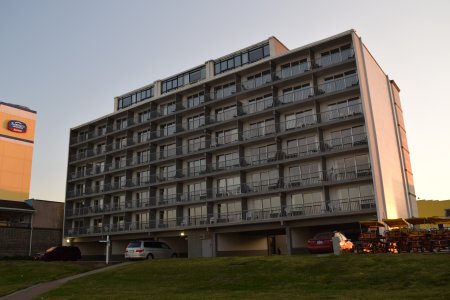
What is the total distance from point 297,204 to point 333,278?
69.5 feet

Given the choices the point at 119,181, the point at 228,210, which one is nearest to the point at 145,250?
the point at 228,210

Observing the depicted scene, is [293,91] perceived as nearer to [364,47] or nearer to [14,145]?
[364,47]

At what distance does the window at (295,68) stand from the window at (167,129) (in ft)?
50.1

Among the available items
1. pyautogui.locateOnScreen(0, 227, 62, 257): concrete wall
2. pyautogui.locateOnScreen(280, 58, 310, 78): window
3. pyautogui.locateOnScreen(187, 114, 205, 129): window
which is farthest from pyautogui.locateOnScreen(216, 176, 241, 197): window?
pyautogui.locateOnScreen(0, 227, 62, 257): concrete wall

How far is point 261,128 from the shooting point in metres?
43.2

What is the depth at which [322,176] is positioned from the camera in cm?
3788

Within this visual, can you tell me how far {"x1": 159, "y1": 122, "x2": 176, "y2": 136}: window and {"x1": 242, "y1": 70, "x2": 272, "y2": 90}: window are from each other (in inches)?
429

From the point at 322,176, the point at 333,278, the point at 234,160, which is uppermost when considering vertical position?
the point at 234,160

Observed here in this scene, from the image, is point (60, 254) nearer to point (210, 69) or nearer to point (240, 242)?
point (240, 242)

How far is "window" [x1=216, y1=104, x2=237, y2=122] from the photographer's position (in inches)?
1790

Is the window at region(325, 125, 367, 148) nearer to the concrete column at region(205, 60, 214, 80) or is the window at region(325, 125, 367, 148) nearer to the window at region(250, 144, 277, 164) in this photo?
the window at region(250, 144, 277, 164)

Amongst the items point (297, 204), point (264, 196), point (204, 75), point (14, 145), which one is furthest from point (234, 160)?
point (14, 145)

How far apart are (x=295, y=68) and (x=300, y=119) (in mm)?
5125

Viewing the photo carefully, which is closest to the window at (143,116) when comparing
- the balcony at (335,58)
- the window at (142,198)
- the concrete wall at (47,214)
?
the window at (142,198)
